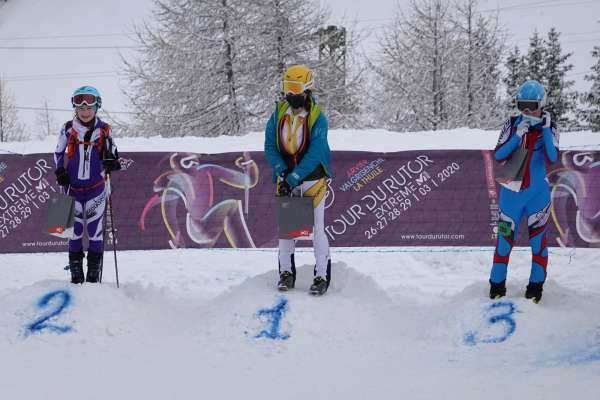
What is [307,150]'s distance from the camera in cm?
551

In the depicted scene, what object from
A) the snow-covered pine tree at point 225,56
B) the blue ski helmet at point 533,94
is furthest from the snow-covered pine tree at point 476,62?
the blue ski helmet at point 533,94

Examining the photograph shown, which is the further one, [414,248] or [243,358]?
[414,248]

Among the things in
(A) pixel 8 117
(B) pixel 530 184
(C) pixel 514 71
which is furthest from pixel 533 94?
(A) pixel 8 117

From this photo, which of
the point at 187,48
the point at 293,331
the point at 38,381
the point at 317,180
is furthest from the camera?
the point at 187,48

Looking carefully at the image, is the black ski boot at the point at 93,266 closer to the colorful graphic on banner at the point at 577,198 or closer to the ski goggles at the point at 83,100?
the ski goggles at the point at 83,100

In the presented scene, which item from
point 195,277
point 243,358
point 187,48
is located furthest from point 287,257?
point 187,48

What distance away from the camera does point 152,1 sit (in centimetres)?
2061

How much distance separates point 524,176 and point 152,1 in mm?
18091

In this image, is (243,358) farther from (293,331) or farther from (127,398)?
(127,398)

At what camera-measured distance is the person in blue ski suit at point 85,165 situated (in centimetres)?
568

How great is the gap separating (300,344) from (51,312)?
218 centimetres

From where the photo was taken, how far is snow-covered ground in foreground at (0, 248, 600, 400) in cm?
412

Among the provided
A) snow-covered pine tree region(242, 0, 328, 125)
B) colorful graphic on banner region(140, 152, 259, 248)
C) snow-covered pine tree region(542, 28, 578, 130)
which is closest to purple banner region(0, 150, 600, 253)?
colorful graphic on banner region(140, 152, 259, 248)

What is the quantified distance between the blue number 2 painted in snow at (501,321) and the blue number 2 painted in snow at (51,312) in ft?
10.9
